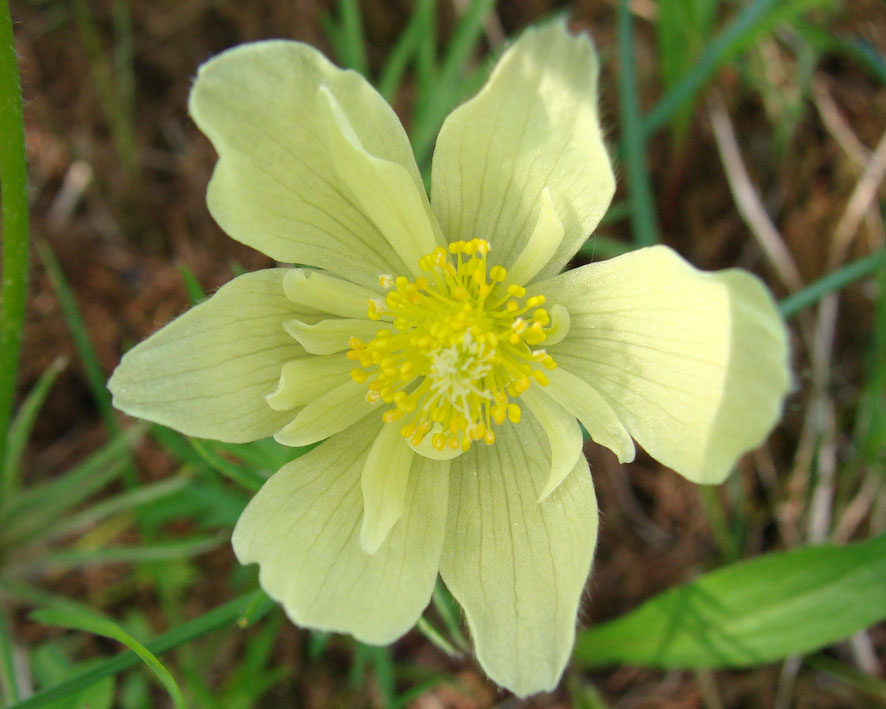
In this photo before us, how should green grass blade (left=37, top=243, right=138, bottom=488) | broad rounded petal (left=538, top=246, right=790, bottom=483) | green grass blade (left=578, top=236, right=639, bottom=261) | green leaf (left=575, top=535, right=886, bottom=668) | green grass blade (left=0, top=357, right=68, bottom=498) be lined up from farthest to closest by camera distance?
green grass blade (left=578, top=236, right=639, bottom=261) < green grass blade (left=37, top=243, right=138, bottom=488) < green grass blade (left=0, top=357, right=68, bottom=498) < green leaf (left=575, top=535, right=886, bottom=668) < broad rounded petal (left=538, top=246, right=790, bottom=483)

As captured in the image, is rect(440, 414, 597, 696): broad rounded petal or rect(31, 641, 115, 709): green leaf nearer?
rect(440, 414, 597, 696): broad rounded petal

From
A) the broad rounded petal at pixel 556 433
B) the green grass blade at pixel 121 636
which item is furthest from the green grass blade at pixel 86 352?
the broad rounded petal at pixel 556 433

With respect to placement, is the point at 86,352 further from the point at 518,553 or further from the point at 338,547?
the point at 518,553

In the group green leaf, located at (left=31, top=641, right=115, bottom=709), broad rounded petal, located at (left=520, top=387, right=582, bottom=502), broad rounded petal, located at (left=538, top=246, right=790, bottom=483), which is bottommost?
green leaf, located at (left=31, top=641, right=115, bottom=709)

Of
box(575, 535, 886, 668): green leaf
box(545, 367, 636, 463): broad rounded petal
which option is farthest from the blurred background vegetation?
box(545, 367, 636, 463): broad rounded petal

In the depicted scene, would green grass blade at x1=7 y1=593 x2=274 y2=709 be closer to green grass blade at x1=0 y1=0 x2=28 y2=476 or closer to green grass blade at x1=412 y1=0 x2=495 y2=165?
green grass blade at x1=0 y1=0 x2=28 y2=476

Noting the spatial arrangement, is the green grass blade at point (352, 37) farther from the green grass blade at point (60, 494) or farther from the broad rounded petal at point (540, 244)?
the green grass blade at point (60, 494)

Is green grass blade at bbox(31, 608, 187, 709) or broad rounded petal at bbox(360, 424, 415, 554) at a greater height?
broad rounded petal at bbox(360, 424, 415, 554)

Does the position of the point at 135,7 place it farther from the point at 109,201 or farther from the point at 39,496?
the point at 39,496

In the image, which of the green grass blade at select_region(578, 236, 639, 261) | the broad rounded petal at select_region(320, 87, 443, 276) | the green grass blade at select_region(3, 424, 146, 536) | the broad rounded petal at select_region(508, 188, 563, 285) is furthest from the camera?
the green grass blade at select_region(578, 236, 639, 261)
